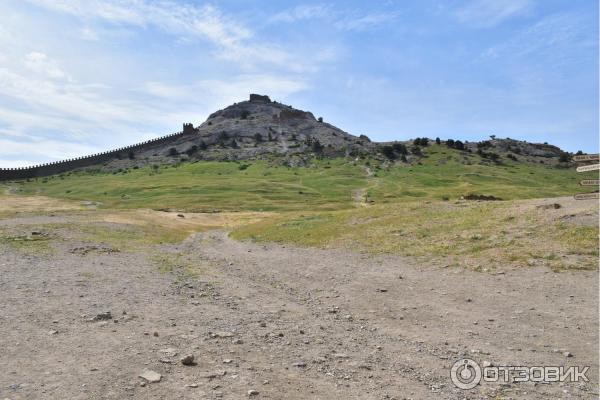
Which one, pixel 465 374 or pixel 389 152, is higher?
pixel 389 152

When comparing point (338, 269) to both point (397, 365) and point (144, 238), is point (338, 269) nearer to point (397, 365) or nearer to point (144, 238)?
point (397, 365)

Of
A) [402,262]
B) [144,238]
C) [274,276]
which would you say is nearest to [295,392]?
[274,276]

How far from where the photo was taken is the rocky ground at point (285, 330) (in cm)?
1094

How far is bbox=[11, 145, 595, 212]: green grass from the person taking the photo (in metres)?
110

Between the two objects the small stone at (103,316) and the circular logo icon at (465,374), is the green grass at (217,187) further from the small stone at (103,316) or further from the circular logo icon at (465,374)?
the circular logo icon at (465,374)

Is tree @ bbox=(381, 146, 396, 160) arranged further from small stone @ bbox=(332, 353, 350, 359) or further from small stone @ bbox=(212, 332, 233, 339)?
small stone @ bbox=(332, 353, 350, 359)

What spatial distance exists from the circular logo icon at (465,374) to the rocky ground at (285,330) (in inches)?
9.7

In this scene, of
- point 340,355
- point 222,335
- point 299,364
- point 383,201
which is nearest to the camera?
point 299,364

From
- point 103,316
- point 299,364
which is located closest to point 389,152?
point 103,316

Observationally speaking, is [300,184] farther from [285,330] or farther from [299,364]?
[299,364]

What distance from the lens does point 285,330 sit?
15.5 metres

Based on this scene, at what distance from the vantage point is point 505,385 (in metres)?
11.3

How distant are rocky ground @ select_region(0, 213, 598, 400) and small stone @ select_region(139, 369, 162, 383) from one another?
1.1 inches

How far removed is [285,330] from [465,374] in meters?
5.85
